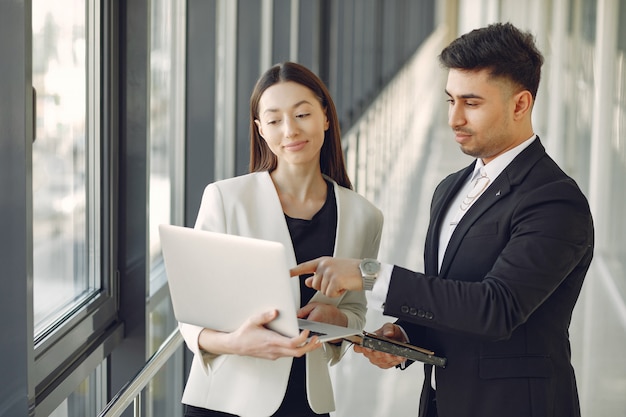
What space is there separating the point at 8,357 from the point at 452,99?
1.03 m

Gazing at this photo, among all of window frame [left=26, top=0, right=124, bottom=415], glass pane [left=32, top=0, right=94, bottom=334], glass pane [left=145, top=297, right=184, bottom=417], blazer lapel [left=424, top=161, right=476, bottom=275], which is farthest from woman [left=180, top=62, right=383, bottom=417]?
glass pane [left=145, top=297, right=184, bottom=417]

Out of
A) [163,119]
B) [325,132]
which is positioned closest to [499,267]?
[325,132]

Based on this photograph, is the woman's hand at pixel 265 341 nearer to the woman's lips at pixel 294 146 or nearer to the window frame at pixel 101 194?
the woman's lips at pixel 294 146

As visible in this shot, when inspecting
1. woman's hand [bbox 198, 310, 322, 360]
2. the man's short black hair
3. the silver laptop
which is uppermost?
the man's short black hair

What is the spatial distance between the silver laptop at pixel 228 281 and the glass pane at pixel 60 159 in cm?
62

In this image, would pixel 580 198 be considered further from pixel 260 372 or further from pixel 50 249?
pixel 50 249

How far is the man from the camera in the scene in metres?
1.59

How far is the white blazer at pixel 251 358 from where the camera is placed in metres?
1.79

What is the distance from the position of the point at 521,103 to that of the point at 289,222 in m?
0.55

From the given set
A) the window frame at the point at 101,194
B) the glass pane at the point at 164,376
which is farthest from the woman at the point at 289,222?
the glass pane at the point at 164,376

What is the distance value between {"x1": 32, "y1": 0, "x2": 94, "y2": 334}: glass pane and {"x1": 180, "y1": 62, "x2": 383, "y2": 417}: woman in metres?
0.57

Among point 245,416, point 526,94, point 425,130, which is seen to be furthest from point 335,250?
point 425,130

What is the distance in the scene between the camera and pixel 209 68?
357 centimetres

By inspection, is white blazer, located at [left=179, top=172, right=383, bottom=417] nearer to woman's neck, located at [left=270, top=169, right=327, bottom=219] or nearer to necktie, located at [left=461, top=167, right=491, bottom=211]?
woman's neck, located at [left=270, top=169, right=327, bottom=219]
